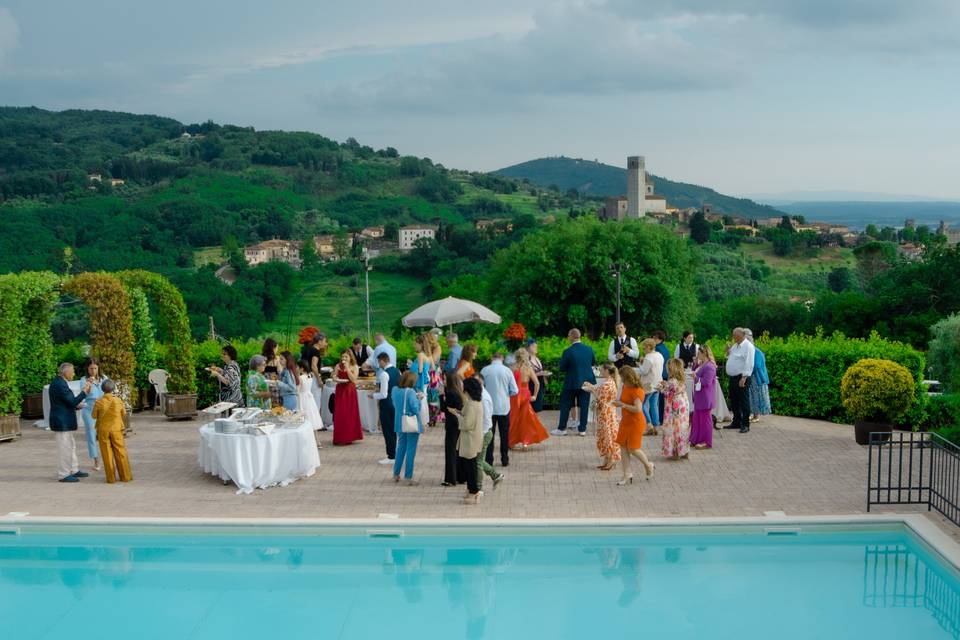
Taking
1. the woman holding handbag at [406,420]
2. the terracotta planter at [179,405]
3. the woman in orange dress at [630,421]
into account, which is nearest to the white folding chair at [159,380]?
the terracotta planter at [179,405]

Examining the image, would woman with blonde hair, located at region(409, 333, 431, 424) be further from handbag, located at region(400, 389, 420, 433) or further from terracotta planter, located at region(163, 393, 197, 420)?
terracotta planter, located at region(163, 393, 197, 420)

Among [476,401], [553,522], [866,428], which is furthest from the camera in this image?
[866,428]

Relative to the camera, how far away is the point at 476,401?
9844 mm

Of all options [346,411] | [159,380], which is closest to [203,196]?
[159,380]

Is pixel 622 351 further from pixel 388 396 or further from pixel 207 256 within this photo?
pixel 207 256

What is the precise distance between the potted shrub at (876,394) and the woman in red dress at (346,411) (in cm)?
696

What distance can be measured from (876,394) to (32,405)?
534 inches

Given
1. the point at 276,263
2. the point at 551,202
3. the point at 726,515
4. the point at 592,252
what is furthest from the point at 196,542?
the point at 551,202

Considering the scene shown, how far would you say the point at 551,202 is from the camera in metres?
168

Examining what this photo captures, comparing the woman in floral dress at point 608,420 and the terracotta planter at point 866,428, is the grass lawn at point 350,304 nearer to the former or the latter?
the terracotta planter at point 866,428

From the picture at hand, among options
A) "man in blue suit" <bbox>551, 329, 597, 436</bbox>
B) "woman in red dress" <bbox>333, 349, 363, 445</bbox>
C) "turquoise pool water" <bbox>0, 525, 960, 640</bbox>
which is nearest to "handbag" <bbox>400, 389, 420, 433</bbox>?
"turquoise pool water" <bbox>0, 525, 960, 640</bbox>

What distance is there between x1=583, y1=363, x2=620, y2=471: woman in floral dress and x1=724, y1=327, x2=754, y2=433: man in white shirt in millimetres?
2516

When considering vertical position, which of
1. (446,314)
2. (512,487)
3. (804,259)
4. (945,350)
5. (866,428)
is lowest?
(945,350)

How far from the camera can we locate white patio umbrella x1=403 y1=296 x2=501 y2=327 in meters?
15.9
